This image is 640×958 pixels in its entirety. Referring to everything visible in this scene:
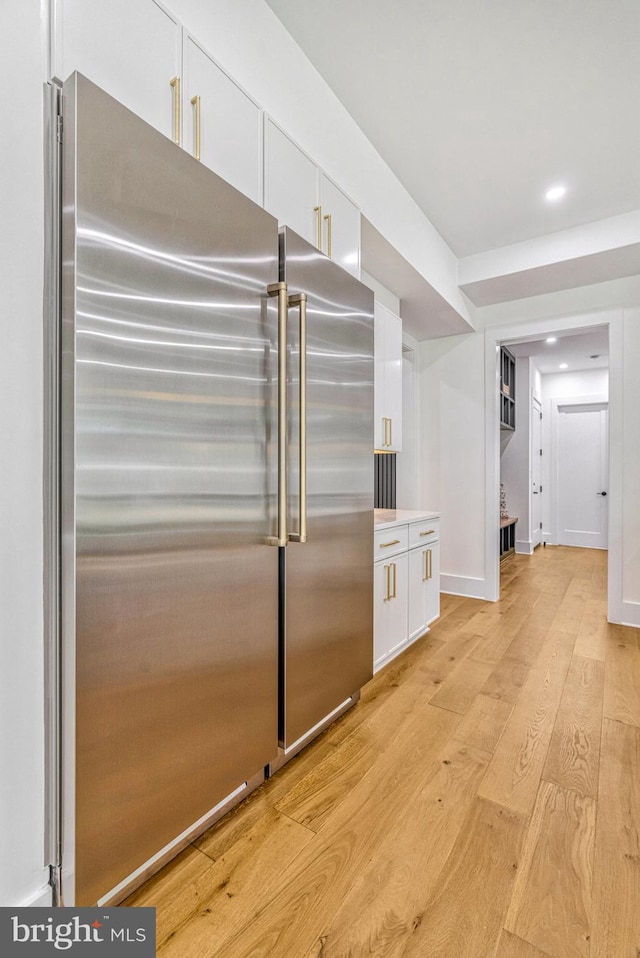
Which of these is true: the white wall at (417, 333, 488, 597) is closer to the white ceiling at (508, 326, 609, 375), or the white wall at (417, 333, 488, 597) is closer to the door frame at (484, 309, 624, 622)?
the door frame at (484, 309, 624, 622)

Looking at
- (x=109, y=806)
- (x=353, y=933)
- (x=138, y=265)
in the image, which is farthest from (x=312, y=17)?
(x=353, y=933)

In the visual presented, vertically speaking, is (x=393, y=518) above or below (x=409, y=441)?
below

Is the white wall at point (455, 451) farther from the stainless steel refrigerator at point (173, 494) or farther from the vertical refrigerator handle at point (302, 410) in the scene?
the vertical refrigerator handle at point (302, 410)

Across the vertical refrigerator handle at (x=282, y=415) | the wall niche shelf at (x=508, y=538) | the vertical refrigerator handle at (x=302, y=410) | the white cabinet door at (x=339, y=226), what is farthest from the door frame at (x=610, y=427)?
the vertical refrigerator handle at (x=282, y=415)

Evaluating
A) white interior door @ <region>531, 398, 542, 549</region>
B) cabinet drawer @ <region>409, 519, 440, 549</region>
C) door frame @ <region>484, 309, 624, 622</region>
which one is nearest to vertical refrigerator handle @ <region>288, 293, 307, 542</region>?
cabinet drawer @ <region>409, 519, 440, 549</region>

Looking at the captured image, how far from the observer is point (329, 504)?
183 centimetres

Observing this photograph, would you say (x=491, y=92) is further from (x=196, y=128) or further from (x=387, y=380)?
(x=196, y=128)

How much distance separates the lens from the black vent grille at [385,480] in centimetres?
416

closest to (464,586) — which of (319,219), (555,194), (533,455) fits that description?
(555,194)

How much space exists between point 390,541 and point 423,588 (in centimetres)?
71

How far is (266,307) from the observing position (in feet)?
4.85

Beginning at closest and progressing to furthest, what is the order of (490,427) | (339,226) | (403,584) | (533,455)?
1. (339,226)
2. (403,584)
3. (490,427)
4. (533,455)

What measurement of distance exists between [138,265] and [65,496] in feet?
1.87

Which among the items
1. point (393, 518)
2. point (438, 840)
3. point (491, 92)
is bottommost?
point (438, 840)
